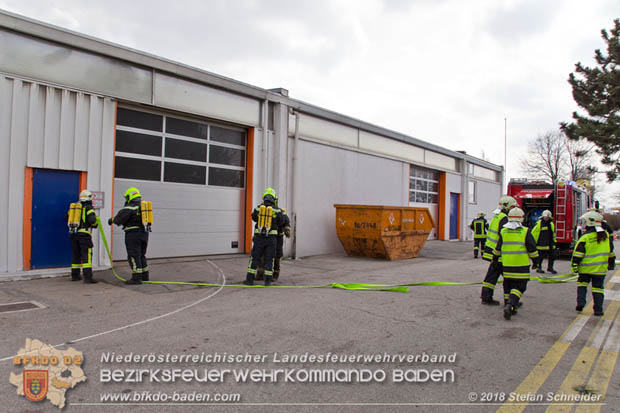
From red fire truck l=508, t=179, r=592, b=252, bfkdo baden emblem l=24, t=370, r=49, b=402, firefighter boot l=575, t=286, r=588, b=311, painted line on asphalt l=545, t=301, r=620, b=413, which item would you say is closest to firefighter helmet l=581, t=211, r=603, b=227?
firefighter boot l=575, t=286, r=588, b=311

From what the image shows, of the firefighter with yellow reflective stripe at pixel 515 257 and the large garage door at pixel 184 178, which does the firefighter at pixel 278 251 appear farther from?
the firefighter with yellow reflective stripe at pixel 515 257

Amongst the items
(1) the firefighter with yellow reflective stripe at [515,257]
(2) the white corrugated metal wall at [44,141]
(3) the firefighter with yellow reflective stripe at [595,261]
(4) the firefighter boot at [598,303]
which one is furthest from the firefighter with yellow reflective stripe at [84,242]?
(4) the firefighter boot at [598,303]

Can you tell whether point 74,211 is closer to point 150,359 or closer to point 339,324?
point 150,359

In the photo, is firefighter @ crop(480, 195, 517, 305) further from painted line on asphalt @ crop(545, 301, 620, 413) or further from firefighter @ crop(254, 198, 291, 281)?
firefighter @ crop(254, 198, 291, 281)

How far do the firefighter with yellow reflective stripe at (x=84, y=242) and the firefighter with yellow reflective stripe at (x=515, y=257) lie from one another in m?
7.27

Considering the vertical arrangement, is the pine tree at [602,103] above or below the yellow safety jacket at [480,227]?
above

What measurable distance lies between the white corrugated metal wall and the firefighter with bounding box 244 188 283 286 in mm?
3737

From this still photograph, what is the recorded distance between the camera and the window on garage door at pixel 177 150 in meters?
10.5

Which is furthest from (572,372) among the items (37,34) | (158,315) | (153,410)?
(37,34)

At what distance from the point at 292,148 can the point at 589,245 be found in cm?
892

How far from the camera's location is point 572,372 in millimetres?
4145

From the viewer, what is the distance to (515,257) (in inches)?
243

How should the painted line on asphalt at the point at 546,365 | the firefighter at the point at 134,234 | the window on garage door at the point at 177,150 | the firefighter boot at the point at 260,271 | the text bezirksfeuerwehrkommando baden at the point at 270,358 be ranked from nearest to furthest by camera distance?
the painted line on asphalt at the point at 546,365 → the text bezirksfeuerwehrkommando baden at the point at 270,358 → the firefighter at the point at 134,234 → the firefighter boot at the point at 260,271 → the window on garage door at the point at 177,150

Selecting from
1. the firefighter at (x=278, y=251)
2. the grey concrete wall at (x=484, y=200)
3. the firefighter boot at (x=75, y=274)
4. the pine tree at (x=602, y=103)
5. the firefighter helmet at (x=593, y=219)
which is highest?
the pine tree at (x=602, y=103)
